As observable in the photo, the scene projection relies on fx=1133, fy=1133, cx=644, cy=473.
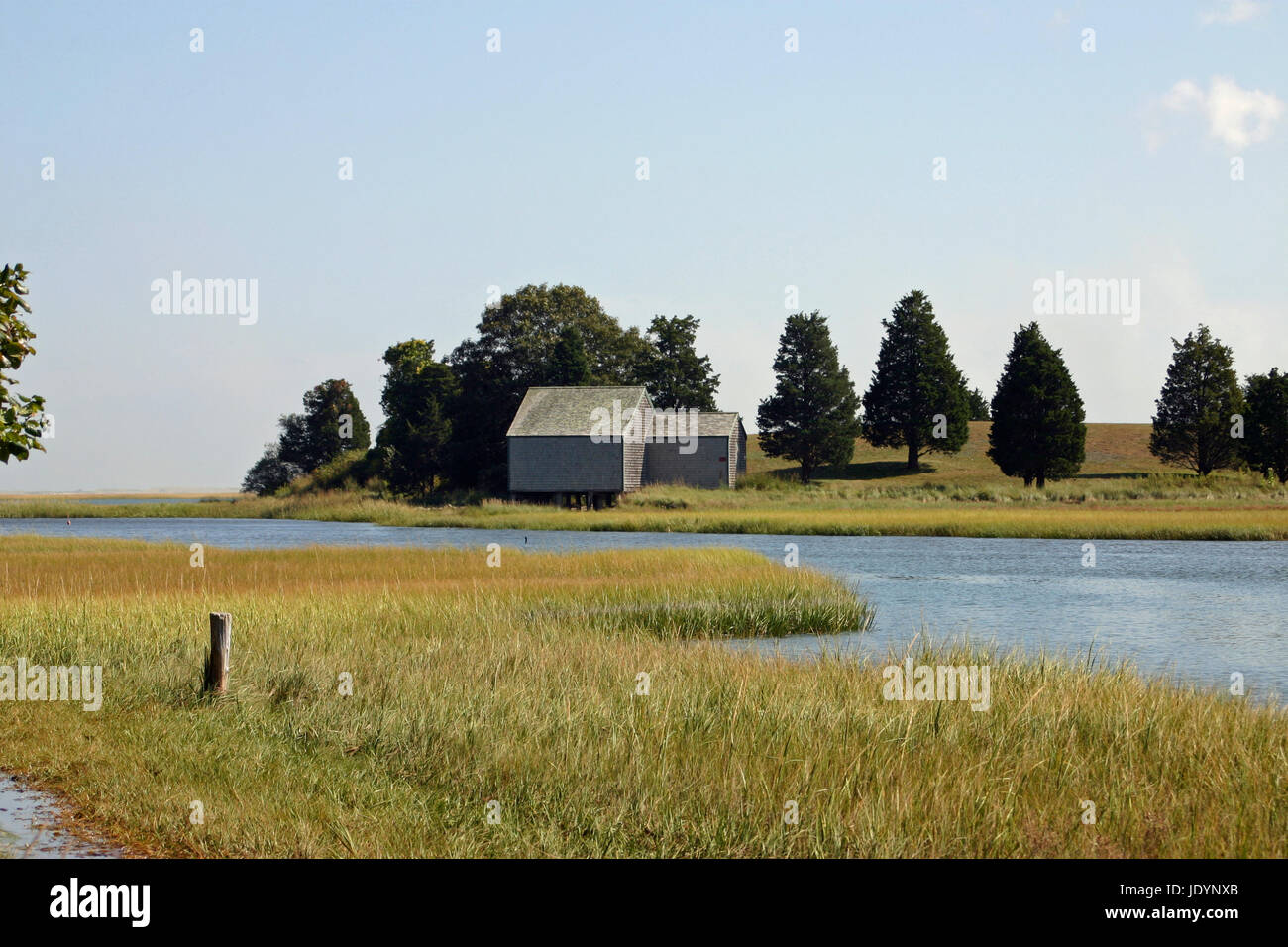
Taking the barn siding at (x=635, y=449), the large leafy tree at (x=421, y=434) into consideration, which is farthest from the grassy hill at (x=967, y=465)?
the large leafy tree at (x=421, y=434)

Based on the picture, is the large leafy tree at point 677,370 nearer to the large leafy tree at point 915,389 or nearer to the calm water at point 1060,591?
the large leafy tree at point 915,389

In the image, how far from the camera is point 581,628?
817 inches

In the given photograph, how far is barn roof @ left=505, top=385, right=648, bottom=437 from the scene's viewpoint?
7275 centimetres

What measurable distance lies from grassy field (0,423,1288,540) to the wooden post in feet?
136

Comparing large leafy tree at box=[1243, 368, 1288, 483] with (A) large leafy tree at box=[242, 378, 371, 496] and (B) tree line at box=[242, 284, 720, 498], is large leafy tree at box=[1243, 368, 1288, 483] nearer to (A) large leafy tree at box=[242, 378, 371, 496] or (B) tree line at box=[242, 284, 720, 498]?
(B) tree line at box=[242, 284, 720, 498]

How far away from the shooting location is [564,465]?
72438mm

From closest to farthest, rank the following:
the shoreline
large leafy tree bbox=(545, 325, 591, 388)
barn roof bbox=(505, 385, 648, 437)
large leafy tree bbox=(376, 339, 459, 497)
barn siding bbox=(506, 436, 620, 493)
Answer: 1. the shoreline
2. barn siding bbox=(506, 436, 620, 493)
3. barn roof bbox=(505, 385, 648, 437)
4. large leafy tree bbox=(376, 339, 459, 497)
5. large leafy tree bbox=(545, 325, 591, 388)

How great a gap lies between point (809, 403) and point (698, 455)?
47.7 ft

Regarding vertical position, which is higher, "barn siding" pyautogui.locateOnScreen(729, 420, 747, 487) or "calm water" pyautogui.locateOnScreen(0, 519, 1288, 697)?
"barn siding" pyautogui.locateOnScreen(729, 420, 747, 487)

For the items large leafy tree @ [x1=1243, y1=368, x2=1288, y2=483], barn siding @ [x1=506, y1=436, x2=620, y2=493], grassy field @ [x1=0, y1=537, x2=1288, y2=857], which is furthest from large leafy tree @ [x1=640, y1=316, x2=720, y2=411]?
grassy field @ [x1=0, y1=537, x2=1288, y2=857]
